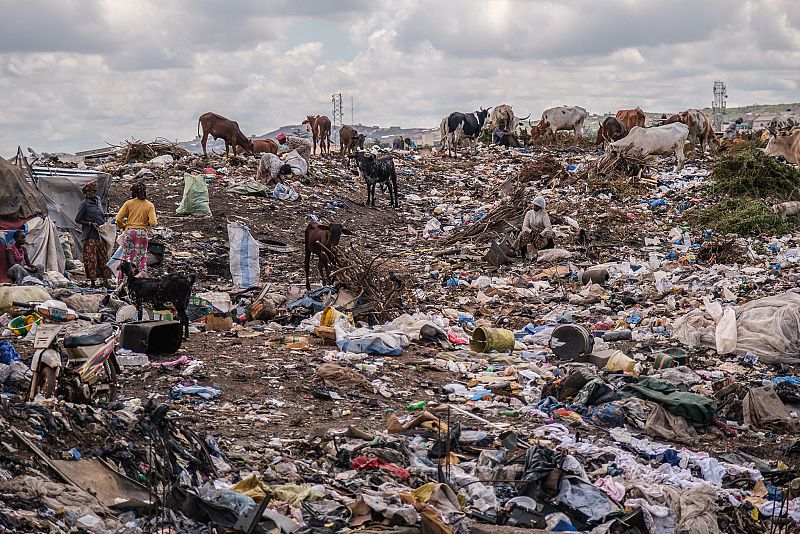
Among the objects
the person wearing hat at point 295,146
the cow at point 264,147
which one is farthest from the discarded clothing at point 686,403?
the cow at point 264,147

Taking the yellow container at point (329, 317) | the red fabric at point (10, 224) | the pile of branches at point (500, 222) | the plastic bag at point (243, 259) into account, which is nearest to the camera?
the yellow container at point (329, 317)

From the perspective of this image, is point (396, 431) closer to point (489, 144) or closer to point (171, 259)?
point (171, 259)

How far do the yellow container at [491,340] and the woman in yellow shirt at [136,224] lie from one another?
385cm

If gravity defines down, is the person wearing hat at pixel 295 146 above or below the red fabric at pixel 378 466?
above

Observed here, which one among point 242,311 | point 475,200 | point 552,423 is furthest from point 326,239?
point 475,200

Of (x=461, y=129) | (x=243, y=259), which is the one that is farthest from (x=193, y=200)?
(x=461, y=129)

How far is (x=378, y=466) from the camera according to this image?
5551 millimetres

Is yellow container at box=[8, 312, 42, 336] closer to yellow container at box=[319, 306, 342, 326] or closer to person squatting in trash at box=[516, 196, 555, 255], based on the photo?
yellow container at box=[319, 306, 342, 326]

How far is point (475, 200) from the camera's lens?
62.6 ft

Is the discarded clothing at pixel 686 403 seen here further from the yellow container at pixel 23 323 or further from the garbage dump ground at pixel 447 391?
the yellow container at pixel 23 323

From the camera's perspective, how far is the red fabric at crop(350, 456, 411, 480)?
5523 mm

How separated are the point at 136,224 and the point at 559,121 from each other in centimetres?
1981

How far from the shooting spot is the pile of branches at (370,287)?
9703 millimetres

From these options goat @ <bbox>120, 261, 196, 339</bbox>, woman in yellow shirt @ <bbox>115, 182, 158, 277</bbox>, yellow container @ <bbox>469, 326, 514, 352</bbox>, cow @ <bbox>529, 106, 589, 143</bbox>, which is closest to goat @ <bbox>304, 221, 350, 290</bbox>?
woman in yellow shirt @ <bbox>115, 182, 158, 277</bbox>
